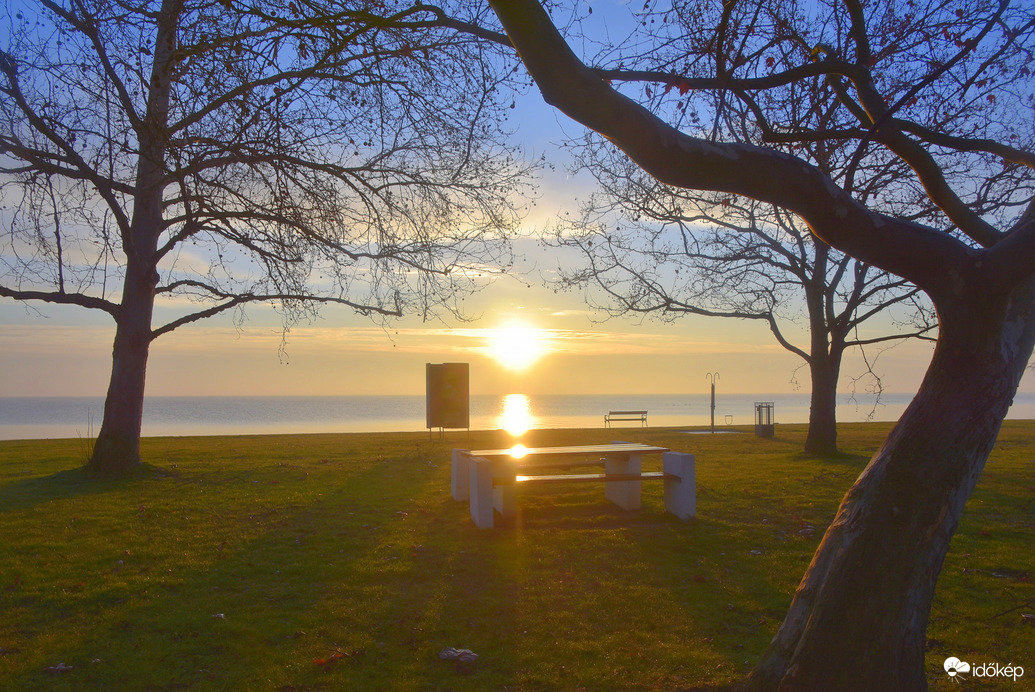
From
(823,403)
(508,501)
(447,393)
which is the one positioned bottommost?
(508,501)

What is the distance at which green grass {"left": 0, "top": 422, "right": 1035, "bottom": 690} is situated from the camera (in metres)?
4.59

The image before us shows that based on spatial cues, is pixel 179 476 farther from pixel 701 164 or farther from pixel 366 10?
pixel 701 164

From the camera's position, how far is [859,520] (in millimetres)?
3795

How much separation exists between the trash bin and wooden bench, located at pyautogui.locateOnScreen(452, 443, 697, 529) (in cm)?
1490

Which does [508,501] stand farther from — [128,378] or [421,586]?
[128,378]

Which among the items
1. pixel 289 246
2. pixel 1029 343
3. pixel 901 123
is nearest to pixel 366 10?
pixel 901 123

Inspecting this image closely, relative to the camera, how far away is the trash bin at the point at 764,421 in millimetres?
23219

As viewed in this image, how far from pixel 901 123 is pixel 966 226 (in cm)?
84

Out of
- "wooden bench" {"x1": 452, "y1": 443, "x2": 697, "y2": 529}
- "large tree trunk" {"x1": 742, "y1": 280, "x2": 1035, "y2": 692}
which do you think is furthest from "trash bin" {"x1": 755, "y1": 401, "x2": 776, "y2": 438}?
"large tree trunk" {"x1": 742, "y1": 280, "x2": 1035, "y2": 692}

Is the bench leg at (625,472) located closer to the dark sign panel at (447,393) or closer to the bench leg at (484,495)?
the bench leg at (484,495)

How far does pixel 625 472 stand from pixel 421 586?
4.18 meters

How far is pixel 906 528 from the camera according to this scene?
3.70 metres

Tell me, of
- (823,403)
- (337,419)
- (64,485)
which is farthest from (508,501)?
(337,419)

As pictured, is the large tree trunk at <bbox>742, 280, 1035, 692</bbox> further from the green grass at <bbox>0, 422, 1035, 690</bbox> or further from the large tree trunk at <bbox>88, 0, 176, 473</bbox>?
the large tree trunk at <bbox>88, 0, 176, 473</bbox>
